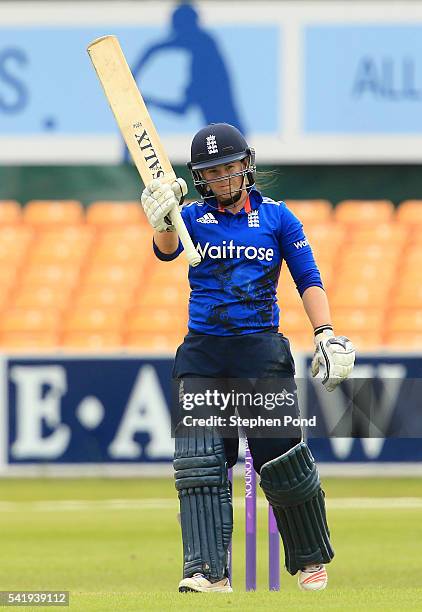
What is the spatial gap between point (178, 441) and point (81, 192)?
9.86 meters

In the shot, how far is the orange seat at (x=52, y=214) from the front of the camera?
14.5 meters

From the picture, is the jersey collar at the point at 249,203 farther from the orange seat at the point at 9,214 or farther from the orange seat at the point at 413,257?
the orange seat at the point at 9,214

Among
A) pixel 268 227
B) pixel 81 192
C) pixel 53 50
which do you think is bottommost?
pixel 268 227

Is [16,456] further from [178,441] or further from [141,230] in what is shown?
[178,441]

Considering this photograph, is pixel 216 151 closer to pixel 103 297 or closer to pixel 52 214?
pixel 103 297

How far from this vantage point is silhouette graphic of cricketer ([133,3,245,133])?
14.4 metres

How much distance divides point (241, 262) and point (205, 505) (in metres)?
0.86

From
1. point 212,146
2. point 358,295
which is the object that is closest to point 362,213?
point 358,295

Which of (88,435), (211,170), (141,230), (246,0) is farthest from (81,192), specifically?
(211,170)

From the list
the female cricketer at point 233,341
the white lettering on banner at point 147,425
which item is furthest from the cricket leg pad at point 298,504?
the white lettering on banner at point 147,425

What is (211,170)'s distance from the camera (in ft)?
18.8

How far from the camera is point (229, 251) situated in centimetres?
565

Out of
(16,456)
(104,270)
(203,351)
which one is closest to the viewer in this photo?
(203,351)

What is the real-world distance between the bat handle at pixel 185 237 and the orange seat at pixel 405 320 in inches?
292
